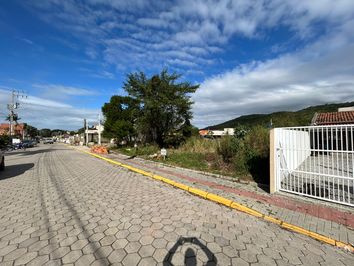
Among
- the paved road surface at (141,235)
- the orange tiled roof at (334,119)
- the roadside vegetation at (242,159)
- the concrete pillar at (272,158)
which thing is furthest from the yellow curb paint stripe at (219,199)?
the orange tiled roof at (334,119)

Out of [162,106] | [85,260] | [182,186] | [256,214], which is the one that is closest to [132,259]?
[85,260]

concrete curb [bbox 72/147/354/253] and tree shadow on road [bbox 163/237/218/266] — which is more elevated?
tree shadow on road [bbox 163/237/218/266]

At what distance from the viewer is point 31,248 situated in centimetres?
340

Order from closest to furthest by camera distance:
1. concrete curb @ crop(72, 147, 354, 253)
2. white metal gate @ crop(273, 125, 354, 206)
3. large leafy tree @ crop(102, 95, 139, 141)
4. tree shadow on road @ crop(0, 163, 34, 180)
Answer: concrete curb @ crop(72, 147, 354, 253), white metal gate @ crop(273, 125, 354, 206), tree shadow on road @ crop(0, 163, 34, 180), large leafy tree @ crop(102, 95, 139, 141)

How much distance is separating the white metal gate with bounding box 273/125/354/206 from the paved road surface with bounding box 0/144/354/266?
→ 7.15ft

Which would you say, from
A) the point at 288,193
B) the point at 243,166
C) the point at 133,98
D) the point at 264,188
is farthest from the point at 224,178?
the point at 133,98

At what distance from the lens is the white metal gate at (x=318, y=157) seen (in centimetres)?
519

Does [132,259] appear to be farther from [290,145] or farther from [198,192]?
[290,145]

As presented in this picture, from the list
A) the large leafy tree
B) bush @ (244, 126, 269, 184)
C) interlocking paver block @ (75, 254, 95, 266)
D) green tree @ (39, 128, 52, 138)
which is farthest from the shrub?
green tree @ (39, 128, 52, 138)

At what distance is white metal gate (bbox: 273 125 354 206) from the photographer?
519 cm

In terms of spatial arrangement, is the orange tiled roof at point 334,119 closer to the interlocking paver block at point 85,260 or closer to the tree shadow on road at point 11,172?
the interlocking paver block at point 85,260

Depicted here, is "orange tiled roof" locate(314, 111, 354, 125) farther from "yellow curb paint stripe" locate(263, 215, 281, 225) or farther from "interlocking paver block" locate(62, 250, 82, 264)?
"interlocking paver block" locate(62, 250, 82, 264)

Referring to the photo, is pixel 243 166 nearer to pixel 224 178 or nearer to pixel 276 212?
pixel 224 178

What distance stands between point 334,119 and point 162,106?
1894 centimetres
